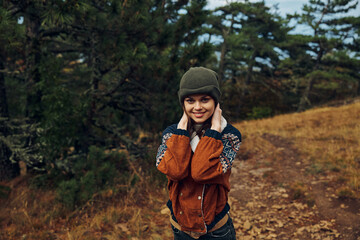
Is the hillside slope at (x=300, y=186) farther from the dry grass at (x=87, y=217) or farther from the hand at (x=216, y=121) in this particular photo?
the hand at (x=216, y=121)

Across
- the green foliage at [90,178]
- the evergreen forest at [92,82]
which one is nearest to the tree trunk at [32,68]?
the evergreen forest at [92,82]

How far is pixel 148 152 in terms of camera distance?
491cm

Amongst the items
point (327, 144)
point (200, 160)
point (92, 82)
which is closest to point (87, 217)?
point (92, 82)

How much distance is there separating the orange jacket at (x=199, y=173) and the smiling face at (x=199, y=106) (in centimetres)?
15

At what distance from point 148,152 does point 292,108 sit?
19.8 m

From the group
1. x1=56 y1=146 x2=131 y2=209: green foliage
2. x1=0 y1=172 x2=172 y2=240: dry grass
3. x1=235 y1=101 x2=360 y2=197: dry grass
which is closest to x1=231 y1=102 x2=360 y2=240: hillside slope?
x1=235 y1=101 x2=360 y2=197: dry grass

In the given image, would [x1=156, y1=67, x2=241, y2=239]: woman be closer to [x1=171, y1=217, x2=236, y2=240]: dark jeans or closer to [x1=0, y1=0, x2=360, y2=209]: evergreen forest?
[x1=171, y1=217, x2=236, y2=240]: dark jeans

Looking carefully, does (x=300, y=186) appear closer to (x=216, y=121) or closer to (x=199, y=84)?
(x=216, y=121)

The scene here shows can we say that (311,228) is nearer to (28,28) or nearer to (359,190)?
(359,190)

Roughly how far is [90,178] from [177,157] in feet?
10.2

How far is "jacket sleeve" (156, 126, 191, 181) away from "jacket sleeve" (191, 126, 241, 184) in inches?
2.4

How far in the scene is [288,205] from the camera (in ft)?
14.1

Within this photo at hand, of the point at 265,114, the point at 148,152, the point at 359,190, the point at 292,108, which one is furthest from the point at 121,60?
the point at 292,108

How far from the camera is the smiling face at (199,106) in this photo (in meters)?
1.63
